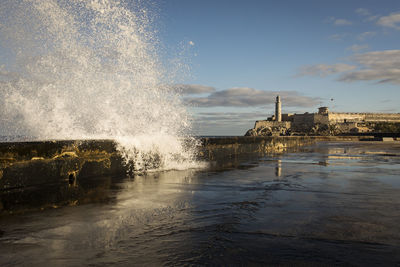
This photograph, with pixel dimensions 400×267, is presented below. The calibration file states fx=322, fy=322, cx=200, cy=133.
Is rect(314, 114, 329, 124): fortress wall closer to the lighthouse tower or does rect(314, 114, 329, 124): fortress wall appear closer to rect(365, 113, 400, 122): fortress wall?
the lighthouse tower

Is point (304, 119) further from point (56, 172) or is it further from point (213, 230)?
point (213, 230)

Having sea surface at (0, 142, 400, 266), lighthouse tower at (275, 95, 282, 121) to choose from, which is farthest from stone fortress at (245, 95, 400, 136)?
sea surface at (0, 142, 400, 266)

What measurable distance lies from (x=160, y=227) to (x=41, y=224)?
0.94 m

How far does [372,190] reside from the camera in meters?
4.04

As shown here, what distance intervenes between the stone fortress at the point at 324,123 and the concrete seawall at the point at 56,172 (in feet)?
320

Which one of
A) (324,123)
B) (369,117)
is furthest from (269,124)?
(369,117)

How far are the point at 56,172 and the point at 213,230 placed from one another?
2931 mm

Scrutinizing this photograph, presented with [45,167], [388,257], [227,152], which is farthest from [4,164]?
[227,152]

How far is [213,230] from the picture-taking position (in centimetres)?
233

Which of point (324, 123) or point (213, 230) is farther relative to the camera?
point (324, 123)

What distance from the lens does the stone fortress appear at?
103625 mm

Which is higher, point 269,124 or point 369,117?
point 369,117

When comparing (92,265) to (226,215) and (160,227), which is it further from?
(226,215)

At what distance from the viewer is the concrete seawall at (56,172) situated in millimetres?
3412
